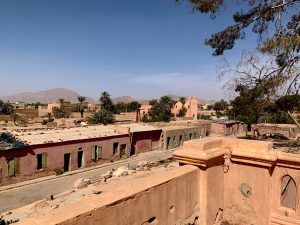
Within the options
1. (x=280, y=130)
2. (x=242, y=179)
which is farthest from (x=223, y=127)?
(x=242, y=179)

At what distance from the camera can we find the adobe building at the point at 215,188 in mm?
3457

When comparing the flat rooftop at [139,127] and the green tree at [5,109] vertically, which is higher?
the green tree at [5,109]

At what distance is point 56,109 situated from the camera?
69.9 m

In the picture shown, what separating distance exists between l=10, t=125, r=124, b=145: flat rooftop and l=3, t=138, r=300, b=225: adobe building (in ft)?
72.8

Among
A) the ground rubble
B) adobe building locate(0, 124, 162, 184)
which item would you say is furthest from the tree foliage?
the ground rubble

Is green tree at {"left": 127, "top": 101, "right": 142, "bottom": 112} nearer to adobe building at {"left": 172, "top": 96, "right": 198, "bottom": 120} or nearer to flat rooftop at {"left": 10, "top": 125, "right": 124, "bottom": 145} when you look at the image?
adobe building at {"left": 172, "top": 96, "right": 198, "bottom": 120}

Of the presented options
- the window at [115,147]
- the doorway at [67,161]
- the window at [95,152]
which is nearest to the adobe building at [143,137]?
the window at [115,147]

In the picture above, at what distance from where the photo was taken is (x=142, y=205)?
337cm

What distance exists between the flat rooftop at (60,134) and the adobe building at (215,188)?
22.2 m

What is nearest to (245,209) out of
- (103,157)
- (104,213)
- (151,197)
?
(151,197)

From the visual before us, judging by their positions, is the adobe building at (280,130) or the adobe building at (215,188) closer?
the adobe building at (215,188)

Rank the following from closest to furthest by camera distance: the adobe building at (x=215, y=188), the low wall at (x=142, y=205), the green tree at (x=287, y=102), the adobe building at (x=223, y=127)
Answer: the low wall at (x=142, y=205)
the adobe building at (x=215, y=188)
the green tree at (x=287, y=102)
the adobe building at (x=223, y=127)

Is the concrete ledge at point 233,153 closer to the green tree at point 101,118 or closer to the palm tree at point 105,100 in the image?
the green tree at point 101,118

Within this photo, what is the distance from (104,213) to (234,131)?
177ft
